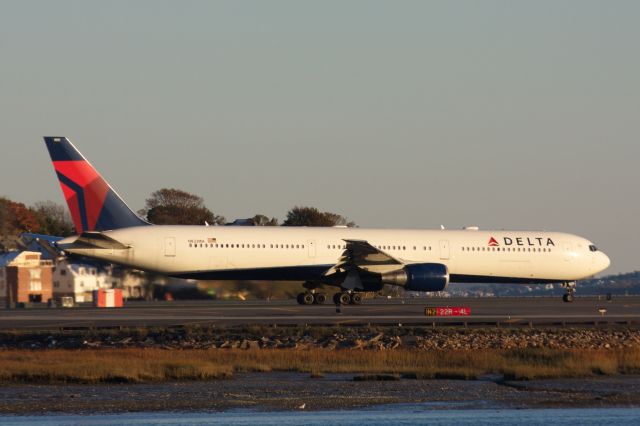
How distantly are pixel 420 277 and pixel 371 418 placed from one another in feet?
96.4

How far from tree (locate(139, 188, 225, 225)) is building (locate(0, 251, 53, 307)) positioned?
19753 millimetres

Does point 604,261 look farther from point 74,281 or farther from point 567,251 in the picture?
point 74,281

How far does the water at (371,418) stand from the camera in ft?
61.8

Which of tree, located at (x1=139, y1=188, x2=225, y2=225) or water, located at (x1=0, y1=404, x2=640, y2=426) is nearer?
water, located at (x1=0, y1=404, x2=640, y2=426)

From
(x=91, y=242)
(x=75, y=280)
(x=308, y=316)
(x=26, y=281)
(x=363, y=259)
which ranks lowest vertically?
(x=308, y=316)

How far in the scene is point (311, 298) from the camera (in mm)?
52125

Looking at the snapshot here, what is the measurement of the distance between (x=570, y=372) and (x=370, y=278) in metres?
24.1

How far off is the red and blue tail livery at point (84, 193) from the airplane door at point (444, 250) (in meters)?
13.9

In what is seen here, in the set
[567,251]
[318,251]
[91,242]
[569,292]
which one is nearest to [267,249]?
[318,251]

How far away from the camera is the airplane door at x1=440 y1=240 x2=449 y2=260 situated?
170 feet

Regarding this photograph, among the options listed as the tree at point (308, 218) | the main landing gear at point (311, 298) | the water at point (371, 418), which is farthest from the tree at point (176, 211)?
the water at point (371, 418)

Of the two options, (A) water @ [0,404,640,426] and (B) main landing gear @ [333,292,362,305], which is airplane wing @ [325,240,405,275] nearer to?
(B) main landing gear @ [333,292,362,305]

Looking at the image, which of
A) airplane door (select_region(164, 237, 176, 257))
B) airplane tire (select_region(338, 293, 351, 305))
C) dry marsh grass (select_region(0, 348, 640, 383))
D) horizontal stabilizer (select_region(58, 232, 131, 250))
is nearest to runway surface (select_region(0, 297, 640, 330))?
airplane tire (select_region(338, 293, 351, 305))

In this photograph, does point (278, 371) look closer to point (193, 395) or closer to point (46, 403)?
point (193, 395)
